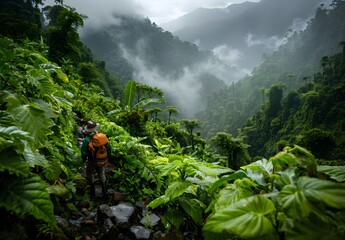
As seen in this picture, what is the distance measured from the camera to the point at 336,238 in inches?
40.0

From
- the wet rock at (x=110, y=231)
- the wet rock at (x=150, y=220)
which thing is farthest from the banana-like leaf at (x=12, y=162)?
the wet rock at (x=150, y=220)

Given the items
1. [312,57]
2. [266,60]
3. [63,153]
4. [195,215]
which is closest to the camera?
[195,215]

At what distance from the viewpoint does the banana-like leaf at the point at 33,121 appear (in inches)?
80.1

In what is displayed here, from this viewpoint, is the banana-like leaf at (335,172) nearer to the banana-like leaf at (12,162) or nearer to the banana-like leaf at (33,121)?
the banana-like leaf at (12,162)

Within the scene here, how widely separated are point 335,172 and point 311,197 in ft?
2.10

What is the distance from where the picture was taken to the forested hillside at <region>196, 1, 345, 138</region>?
136875mm

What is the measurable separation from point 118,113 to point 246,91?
510ft

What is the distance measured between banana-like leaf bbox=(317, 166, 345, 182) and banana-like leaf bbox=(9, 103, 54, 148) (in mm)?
2167

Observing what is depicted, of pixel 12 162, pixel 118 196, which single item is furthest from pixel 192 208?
pixel 118 196

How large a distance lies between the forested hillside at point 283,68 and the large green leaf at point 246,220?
423 feet

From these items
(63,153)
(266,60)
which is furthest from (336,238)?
(266,60)

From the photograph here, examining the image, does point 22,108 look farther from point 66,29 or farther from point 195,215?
point 66,29

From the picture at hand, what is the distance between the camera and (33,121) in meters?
2.09

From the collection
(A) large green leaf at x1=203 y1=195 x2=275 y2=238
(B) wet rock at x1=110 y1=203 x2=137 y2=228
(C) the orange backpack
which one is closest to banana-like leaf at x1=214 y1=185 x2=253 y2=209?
(A) large green leaf at x1=203 y1=195 x2=275 y2=238
